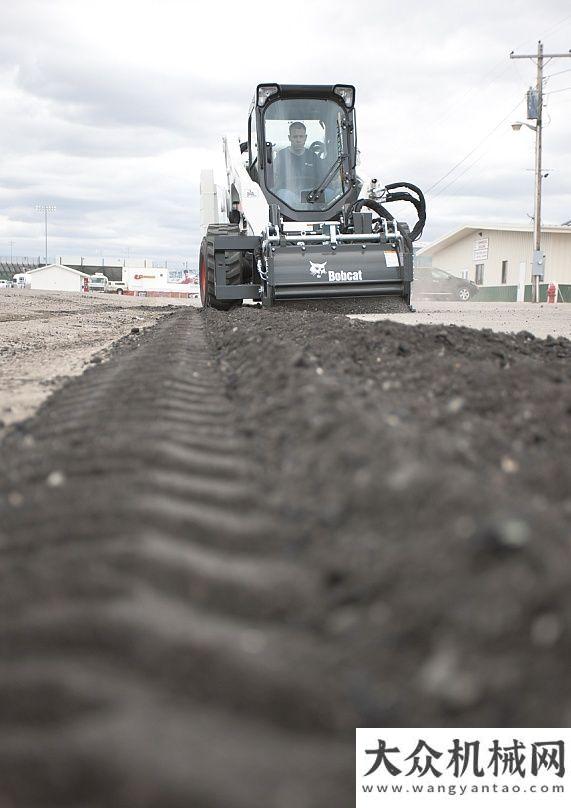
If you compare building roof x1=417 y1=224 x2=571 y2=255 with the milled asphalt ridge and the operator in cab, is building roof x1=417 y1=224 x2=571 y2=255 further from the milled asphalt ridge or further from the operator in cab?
the milled asphalt ridge

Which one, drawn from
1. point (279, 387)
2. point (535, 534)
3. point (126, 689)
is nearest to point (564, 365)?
point (279, 387)

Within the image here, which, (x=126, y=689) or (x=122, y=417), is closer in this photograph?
(x=126, y=689)

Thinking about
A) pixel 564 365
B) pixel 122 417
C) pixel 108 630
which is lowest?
pixel 108 630

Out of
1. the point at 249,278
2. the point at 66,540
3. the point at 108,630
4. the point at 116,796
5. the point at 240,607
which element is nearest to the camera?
the point at 116,796

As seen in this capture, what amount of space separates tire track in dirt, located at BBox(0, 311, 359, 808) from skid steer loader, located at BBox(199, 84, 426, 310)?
9443 mm

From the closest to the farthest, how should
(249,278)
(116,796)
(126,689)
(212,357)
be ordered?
(116,796) → (126,689) → (212,357) → (249,278)

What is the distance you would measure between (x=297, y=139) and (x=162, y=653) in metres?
12.7

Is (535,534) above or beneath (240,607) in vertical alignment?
above

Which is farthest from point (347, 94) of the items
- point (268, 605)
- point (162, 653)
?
point (162, 653)

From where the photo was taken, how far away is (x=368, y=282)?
12.1 meters

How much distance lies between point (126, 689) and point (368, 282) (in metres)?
10.8

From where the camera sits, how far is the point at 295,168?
1359 centimetres

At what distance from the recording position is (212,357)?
21.8 ft

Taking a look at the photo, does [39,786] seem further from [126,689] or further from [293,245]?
[293,245]
